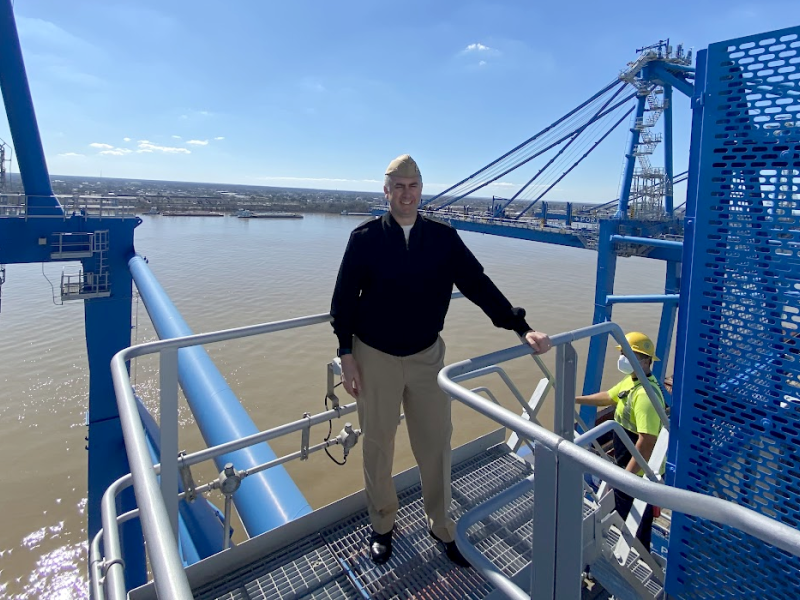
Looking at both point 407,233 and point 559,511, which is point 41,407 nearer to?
point 407,233

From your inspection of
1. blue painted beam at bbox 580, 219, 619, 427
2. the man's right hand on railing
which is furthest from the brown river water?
the man's right hand on railing

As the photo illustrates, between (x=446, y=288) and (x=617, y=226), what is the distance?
803 cm

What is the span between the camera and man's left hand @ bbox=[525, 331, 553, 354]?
168 centimetres

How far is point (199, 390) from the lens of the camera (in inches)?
124

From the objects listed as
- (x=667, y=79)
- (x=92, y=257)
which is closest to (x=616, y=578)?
(x=92, y=257)

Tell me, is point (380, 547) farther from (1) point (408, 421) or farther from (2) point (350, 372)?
(2) point (350, 372)

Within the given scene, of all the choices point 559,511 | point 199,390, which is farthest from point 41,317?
point 559,511

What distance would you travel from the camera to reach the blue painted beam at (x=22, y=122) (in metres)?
4.81

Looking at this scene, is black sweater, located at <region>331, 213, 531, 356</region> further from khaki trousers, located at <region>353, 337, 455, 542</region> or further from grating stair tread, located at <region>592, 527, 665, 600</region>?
grating stair tread, located at <region>592, 527, 665, 600</region>

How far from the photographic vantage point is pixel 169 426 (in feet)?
5.76

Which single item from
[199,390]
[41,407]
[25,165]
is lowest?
[41,407]

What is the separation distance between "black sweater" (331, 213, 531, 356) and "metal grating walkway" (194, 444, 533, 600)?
0.88 metres

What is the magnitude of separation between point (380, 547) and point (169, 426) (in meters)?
0.97

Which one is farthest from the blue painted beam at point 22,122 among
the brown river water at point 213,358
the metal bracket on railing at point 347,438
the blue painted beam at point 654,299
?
the blue painted beam at point 654,299
